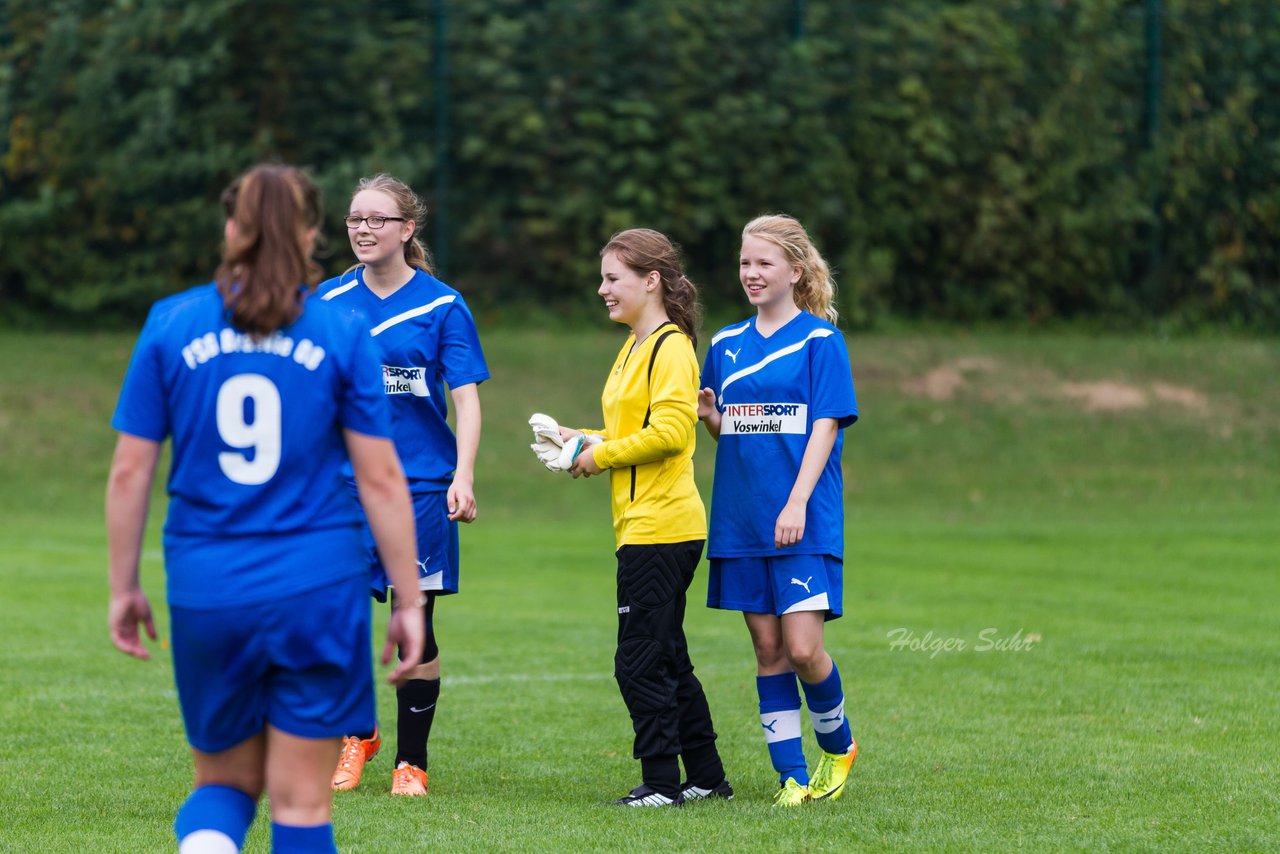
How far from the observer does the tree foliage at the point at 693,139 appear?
21.8 metres

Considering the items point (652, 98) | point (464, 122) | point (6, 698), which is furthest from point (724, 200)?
point (6, 698)

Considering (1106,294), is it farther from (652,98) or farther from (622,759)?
(622,759)

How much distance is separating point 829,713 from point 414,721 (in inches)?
59.0

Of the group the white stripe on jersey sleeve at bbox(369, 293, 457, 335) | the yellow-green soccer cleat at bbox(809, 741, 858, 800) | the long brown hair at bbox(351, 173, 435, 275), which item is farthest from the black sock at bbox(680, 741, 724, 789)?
the long brown hair at bbox(351, 173, 435, 275)

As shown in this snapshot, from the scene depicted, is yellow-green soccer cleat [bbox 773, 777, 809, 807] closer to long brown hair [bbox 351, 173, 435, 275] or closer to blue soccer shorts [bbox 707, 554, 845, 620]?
blue soccer shorts [bbox 707, 554, 845, 620]

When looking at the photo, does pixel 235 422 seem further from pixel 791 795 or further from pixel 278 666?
pixel 791 795

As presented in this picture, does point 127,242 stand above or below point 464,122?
below

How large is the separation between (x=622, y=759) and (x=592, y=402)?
42.3 feet

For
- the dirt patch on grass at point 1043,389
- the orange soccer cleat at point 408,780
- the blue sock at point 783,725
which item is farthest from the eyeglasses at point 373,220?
the dirt patch on grass at point 1043,389

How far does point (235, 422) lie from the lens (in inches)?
136

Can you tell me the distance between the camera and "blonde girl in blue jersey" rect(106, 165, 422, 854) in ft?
11.3

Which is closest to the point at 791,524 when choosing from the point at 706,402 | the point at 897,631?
the point at 706,402

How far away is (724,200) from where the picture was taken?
2262cm

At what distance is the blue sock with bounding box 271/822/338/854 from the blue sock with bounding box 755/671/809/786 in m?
2.42
